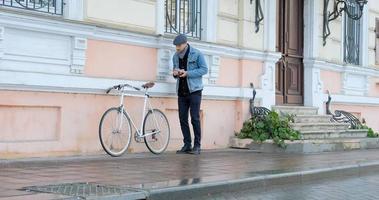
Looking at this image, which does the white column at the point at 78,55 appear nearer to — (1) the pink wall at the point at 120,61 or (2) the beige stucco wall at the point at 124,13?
(1) the pink wall at the point at 120,61

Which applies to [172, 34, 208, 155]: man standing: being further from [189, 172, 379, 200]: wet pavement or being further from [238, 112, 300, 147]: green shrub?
[189, 172, 379, 200]: wet pavement

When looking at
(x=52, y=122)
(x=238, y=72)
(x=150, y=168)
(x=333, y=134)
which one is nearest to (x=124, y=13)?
(x=52, y=122)

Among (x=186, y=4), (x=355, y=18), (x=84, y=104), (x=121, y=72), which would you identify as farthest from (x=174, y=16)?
(x=355, y=18)

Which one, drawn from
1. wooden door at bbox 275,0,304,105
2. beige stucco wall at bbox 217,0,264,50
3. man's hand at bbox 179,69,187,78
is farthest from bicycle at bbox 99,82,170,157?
wooden door at bbox 275,0,304,105

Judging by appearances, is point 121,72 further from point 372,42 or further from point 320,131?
point 372,42

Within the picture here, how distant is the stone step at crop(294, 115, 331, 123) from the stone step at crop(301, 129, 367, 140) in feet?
1.47

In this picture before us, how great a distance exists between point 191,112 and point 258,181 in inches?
113

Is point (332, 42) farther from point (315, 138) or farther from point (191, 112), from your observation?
point (191, 112)

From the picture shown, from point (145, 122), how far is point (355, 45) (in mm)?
8175

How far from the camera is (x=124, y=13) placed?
1002 centimetres

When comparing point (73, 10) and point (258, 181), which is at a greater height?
point (73, 10)

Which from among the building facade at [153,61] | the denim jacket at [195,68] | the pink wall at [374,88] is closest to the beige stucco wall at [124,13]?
the building facade at [153,61]

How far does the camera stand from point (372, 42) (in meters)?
16.7

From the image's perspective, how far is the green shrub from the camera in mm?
11859
